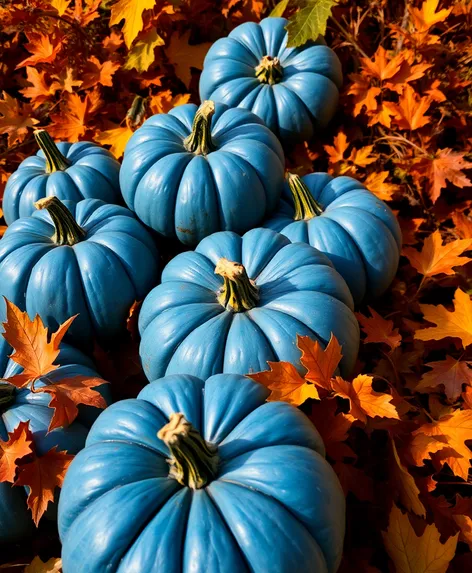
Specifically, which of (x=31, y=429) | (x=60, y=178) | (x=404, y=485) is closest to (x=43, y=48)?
(x=60, y=178)

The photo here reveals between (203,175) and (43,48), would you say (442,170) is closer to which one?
(203,175)

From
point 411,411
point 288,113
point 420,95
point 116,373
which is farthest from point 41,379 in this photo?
point 420,95

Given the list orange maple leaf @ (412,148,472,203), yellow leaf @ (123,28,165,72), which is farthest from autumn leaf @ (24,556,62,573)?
yellow leaf @ (123,28,165,72)

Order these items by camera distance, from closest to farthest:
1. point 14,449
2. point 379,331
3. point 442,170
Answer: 1. point 14,449
2. point 379,331
3. point 442,170

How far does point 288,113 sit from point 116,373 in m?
1.88

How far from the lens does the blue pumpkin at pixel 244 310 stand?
83.8 inches

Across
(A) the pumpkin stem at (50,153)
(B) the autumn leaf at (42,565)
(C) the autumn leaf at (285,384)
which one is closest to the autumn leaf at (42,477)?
(B) the autumn leaf at (42,565)

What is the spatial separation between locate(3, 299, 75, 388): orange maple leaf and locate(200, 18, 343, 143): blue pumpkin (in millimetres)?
1903

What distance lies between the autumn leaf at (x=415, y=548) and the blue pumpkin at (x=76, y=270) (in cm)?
155

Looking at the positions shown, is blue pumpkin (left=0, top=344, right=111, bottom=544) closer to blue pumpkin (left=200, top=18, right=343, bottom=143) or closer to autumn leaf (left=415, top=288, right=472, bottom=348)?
autumn leaf (left=415, top=288, right=472, bottom=348)

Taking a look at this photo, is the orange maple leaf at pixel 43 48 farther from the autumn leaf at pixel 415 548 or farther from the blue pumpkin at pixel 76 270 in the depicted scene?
the autumn leaf at pixel 415 548

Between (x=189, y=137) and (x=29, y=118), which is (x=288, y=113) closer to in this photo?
(x=189, y=137)

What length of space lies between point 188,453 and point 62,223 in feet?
4.89

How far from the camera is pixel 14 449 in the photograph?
2016 mm
